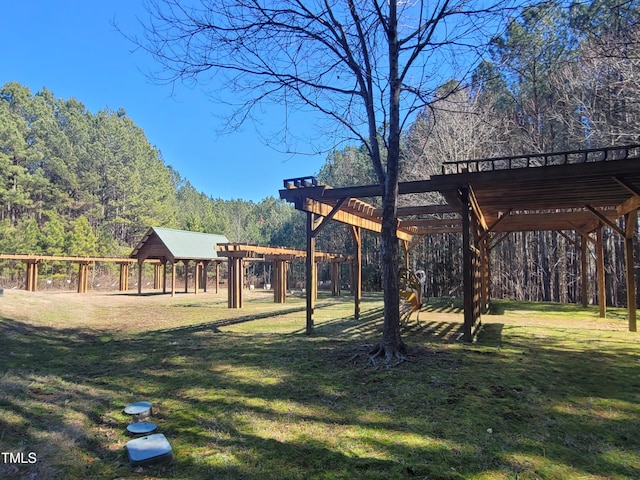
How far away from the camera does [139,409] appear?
3686 mm

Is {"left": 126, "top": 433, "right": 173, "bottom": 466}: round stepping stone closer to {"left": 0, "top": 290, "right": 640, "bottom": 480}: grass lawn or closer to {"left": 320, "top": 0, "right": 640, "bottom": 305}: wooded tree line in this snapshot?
{"left": 0, "top": 290, "right": 640, "bottom": 480}: grass lawn

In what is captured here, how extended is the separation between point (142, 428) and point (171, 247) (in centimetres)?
1953

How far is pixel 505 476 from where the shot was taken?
2.52m

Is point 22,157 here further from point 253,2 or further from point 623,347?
point 623,347

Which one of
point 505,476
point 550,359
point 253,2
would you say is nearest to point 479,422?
point 505,476

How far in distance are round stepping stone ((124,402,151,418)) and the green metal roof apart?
18233 millimetres

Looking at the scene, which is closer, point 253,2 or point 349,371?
point 349,371

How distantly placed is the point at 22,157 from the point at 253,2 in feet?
108

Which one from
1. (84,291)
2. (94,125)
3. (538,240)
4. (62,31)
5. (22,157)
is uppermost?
(94,125)

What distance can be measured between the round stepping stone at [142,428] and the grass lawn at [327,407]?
0.09 m

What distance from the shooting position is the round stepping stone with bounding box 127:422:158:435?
10.7 ft

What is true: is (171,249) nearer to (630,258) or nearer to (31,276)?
(31,276)

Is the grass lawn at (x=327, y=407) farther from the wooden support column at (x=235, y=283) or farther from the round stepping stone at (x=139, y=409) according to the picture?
the wooden support column at (x=235, y=283)

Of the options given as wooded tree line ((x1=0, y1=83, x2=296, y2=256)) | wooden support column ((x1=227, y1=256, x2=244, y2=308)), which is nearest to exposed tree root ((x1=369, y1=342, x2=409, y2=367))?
wooden support column ((x1=227, y1=256, x2=244, y2=308))
